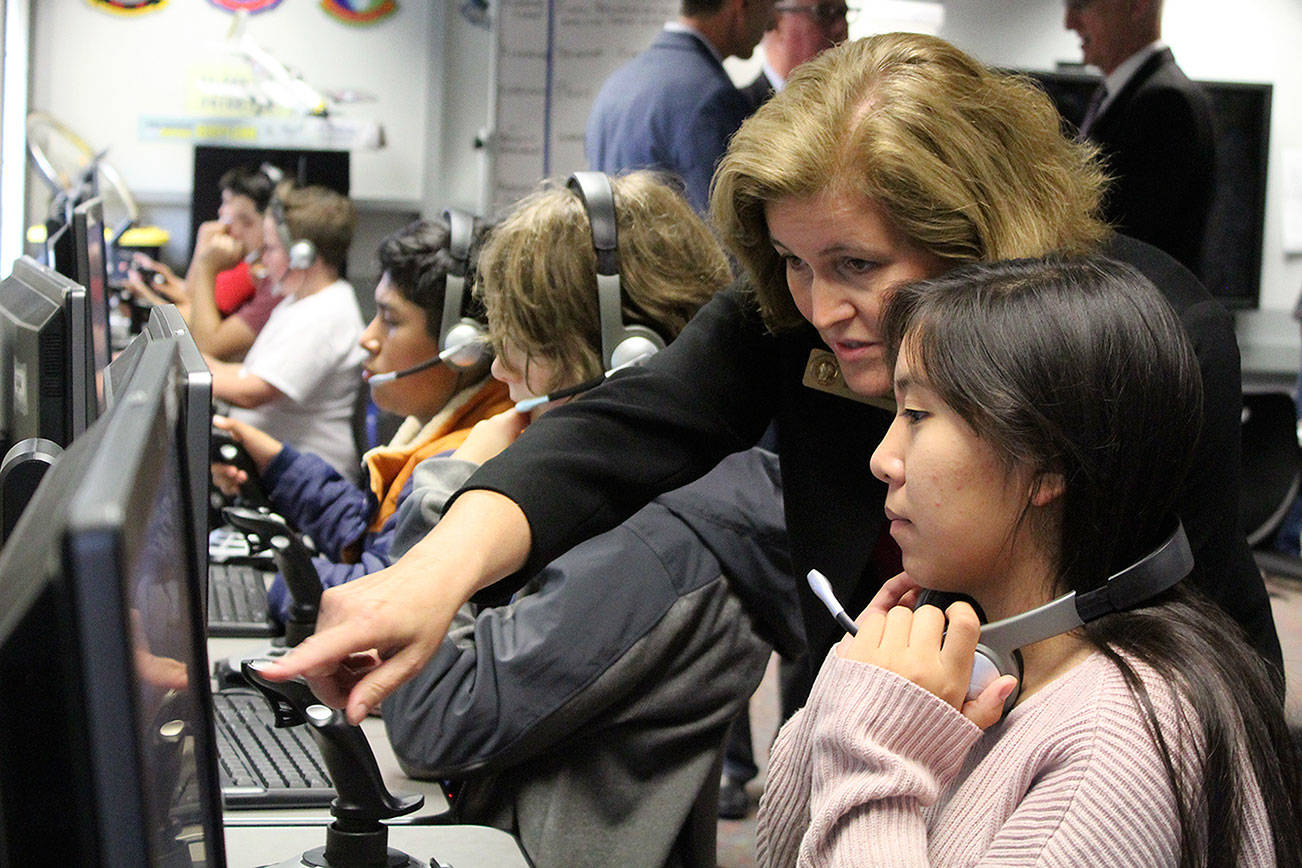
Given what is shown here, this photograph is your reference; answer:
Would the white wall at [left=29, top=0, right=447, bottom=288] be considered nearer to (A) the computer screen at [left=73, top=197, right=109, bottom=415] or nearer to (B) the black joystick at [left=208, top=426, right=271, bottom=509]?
(B) the black joystick at [left=208, top=426, right=271, bottom=509]

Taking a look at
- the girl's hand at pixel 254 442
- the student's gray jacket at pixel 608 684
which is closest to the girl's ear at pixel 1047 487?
the student's gray jacket at pixel 608 684

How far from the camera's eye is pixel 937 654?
2.68ft

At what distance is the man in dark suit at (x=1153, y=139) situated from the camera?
245 centimetres

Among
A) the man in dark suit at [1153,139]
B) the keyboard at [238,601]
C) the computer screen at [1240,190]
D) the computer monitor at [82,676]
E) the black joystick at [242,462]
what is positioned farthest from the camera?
the computer screen at [1240,190]

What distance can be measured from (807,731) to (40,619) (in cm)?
65

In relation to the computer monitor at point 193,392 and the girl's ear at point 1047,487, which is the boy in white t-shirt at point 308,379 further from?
the girl's ear at point 1047,487

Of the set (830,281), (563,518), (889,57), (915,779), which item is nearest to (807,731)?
(915,779)

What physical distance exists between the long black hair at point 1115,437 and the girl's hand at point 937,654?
9 cm

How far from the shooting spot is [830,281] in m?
1.07

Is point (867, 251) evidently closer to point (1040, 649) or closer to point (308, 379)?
point (1040, 649)

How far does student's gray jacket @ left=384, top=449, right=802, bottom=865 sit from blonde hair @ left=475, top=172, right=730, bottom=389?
0.27m

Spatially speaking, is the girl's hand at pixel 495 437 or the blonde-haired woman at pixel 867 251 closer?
the blonde-haired woman at pixel 867 251

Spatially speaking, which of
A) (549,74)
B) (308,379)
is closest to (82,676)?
(308,379)

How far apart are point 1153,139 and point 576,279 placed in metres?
1.49
